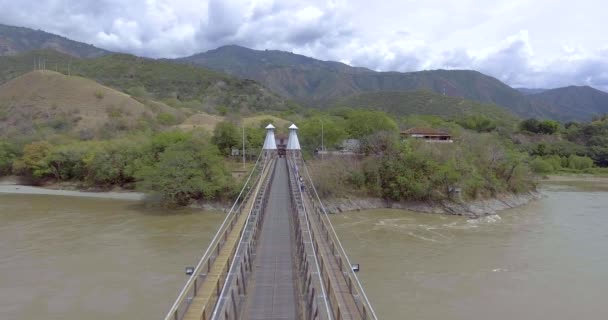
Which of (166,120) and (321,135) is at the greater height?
(166,120)

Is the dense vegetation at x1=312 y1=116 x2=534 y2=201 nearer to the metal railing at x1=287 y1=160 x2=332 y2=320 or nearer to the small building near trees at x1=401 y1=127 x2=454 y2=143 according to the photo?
the small building near trees at x1=401 y1=127 x2=454 y2=143

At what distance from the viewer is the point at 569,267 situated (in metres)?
17.5

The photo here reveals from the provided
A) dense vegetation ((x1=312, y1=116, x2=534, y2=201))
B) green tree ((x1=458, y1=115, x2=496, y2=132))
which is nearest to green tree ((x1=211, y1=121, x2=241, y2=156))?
dense vegetation ((x1=312, y1=116, x2=534, y2=201))

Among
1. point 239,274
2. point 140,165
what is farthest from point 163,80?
point 239,274

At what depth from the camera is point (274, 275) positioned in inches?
456

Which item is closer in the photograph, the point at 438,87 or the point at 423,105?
the point at 423,105

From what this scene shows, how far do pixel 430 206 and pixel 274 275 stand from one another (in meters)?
21.4

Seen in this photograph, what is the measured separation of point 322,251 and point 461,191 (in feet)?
72.7

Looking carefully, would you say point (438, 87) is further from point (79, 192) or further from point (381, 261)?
point (381, 261)

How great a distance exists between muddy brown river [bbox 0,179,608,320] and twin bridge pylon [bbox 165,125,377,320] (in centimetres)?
320

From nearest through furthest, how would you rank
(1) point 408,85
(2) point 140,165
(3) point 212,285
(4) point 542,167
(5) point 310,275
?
(3) point 212,285 < (5) point 310,275 < (2) point 140,165 < (4) point 542,167 < (1) point 408,85

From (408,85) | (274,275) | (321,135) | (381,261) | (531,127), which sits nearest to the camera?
(274,275)

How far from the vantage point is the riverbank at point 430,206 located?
2950 cm

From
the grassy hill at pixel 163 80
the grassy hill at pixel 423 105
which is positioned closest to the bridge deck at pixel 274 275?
the grassy hill at pixel 163 80
